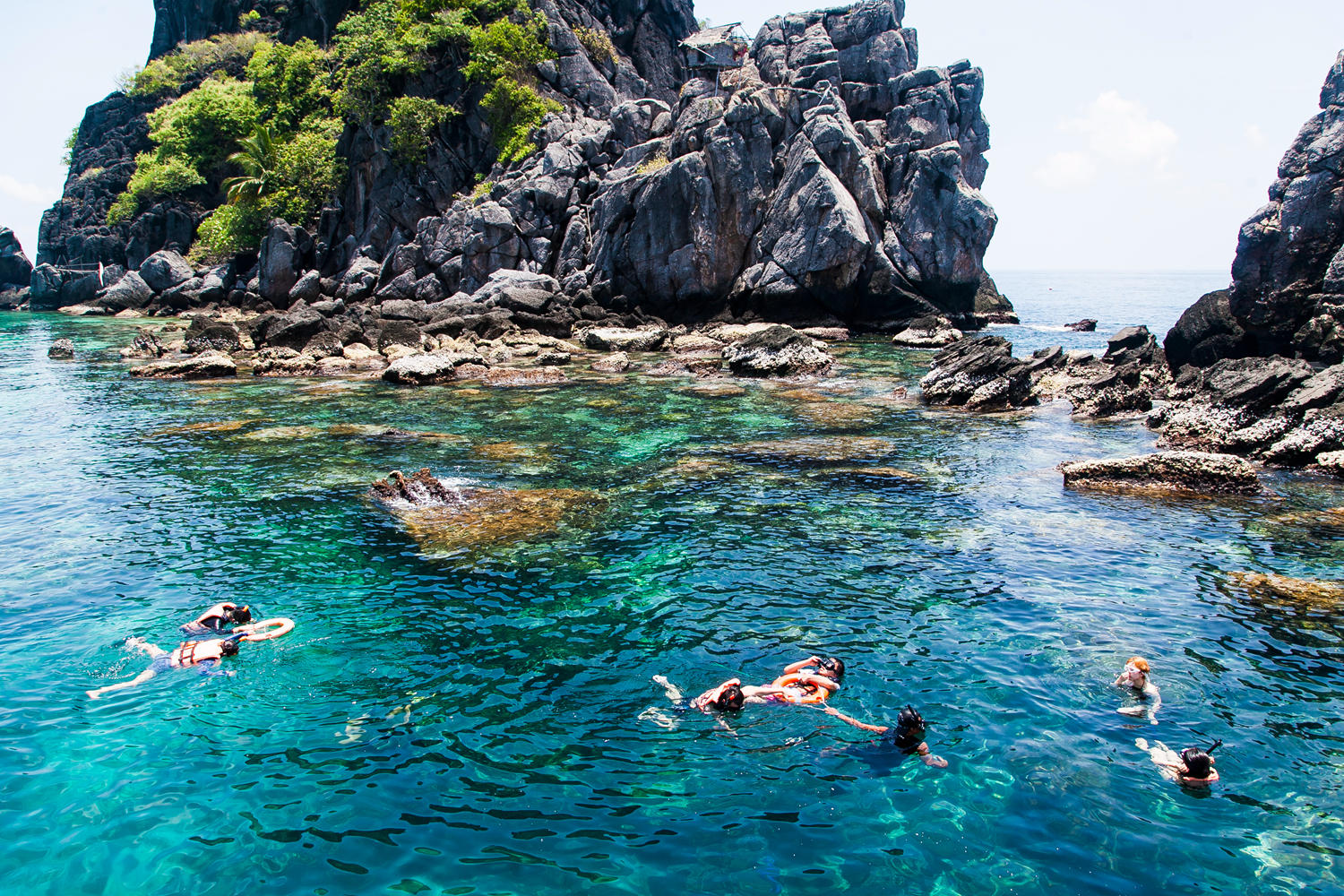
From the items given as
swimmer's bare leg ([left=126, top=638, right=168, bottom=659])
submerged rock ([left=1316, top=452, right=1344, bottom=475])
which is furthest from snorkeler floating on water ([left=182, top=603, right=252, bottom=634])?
submerged rock ([left=1316, top=452, right=1344, bottom=475])

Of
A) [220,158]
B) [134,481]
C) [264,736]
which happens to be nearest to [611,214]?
[134,481]

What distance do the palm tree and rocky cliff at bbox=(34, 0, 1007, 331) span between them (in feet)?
21.7

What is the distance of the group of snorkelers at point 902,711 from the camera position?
9531 mm

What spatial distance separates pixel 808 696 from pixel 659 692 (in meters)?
2.12

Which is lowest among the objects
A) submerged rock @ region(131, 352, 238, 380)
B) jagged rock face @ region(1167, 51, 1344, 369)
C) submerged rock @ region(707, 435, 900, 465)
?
submerged rock @ region(707, 435, 900, 465)

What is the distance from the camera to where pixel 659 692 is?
37.6 feet

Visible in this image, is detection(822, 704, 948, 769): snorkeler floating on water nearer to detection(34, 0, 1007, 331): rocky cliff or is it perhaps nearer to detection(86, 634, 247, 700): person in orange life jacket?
detection(86, 634, 247, 700): person in orange life jacket

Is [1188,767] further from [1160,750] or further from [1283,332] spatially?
[1283,332]

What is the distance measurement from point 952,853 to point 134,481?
75.0 ft

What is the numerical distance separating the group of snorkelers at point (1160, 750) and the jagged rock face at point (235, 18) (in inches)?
3872

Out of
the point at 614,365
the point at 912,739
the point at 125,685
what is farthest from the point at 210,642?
the point at 614,365

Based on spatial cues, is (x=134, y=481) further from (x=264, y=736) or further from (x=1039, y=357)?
(x=1039, y=357)

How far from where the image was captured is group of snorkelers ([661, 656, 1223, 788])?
9.53 metres

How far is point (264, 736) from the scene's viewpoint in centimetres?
1030
